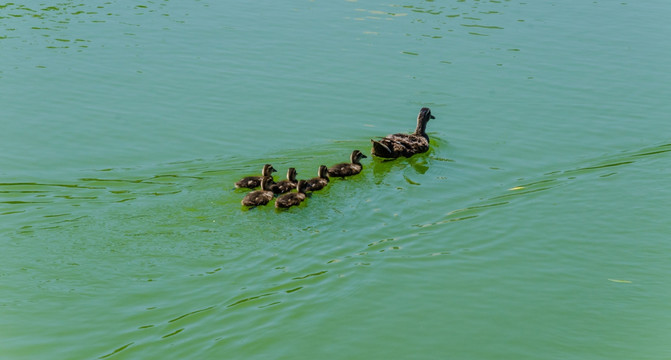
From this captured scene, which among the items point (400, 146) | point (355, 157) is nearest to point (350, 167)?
point (355, 157)

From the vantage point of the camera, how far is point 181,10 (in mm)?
16719

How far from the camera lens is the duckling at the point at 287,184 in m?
9.87

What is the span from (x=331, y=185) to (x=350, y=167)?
43cm

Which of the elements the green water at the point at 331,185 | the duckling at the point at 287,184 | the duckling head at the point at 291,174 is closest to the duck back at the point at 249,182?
the green water at the point at 331,185

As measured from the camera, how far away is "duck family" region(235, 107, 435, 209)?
31.2ft

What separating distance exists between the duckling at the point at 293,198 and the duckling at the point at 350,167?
2.25 ft

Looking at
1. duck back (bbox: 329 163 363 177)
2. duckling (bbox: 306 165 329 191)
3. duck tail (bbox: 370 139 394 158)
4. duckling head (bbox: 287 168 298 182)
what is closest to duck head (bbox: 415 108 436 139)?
duck tail (bbox: 370 139 394 158)

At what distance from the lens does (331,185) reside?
10336 millimetres

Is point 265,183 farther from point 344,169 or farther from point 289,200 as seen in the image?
point 344,169

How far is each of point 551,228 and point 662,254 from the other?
1.16 meters

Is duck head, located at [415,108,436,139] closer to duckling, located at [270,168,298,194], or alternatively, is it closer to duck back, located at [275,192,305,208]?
duckling, located at [270,168,298,194]

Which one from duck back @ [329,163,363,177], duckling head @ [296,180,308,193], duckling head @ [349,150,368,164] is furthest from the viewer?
duckling head @ [349,150,368,164]

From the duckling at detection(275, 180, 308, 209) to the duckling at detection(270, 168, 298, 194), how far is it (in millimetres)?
211

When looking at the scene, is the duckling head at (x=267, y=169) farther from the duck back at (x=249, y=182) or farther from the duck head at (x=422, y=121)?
the duck head at (x=422, y=121)
